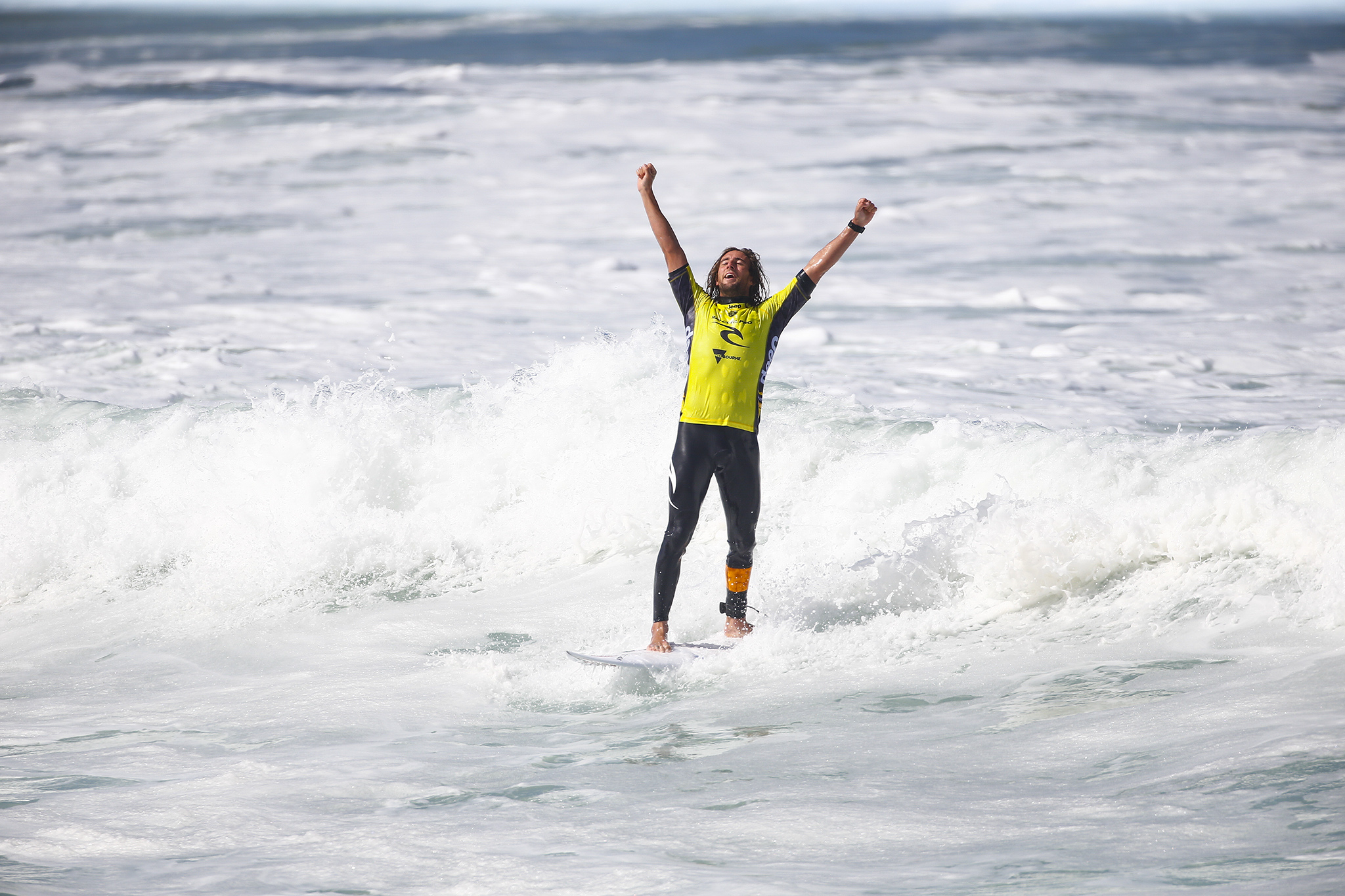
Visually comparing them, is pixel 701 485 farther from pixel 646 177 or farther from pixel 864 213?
pixel 646 177

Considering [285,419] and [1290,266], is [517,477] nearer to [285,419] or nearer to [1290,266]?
[285,419]

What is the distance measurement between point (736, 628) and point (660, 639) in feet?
1.45

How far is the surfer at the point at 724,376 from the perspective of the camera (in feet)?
19.7

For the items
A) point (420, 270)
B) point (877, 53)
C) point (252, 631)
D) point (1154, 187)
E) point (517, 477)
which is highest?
point (877, 53)

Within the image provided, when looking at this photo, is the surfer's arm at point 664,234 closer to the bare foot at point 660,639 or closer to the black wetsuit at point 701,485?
the black wetsuit at point 701,485

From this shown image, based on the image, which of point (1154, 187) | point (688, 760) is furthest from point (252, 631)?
point (1154, 187)

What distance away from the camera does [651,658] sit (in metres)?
6.20

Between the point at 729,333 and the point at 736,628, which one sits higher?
the point at 729,333

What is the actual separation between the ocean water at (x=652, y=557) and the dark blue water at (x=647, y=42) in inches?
1677

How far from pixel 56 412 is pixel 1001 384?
8.15m

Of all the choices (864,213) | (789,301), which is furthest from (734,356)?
(864,213)

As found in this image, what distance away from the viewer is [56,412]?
11055 mm

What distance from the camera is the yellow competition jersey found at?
5992 mm

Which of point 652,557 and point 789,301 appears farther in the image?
point 652,557
